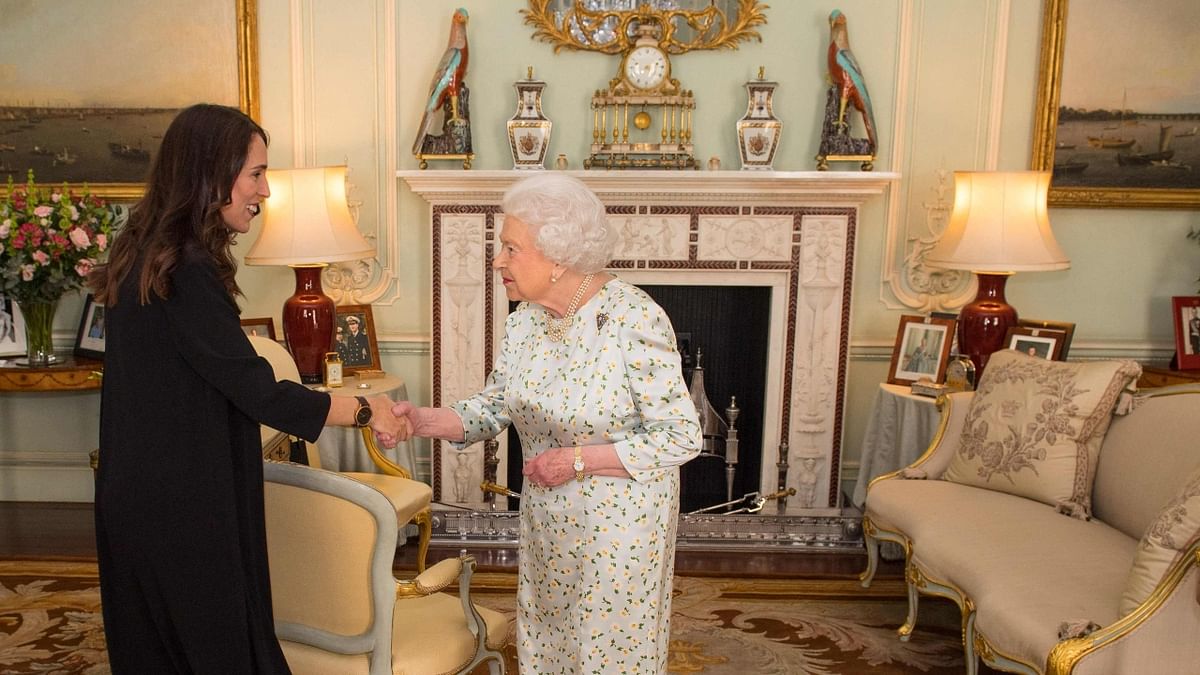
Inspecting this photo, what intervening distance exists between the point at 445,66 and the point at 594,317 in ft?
8.22

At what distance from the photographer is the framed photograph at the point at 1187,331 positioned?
13.7 ft

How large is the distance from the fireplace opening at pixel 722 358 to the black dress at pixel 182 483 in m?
2.78

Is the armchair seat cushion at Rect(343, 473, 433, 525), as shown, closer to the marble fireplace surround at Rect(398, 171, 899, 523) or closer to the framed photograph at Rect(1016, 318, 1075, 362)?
the marble fireplace surround at Rect(398, 171, 899, 523)

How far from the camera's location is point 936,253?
3953 mm

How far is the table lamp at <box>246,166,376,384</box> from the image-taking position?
3.83 meters

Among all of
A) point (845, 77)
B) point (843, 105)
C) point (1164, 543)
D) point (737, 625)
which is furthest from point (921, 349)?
point (1164, 543)

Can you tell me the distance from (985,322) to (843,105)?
116 centimetres

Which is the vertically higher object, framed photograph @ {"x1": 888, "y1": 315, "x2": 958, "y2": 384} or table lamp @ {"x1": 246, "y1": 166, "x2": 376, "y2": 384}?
table lamp @ {"x1": 246, "y1": 166, "x2": 376, "y2": 384}

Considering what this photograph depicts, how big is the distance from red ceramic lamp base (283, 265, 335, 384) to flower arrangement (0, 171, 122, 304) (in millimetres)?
845

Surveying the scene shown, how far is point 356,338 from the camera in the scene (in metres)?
4.32

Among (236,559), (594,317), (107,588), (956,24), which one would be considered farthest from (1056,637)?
(956,24)

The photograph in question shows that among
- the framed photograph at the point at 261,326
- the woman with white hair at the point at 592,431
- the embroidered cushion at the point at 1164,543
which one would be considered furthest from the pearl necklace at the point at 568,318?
the framed photograph at the point at 261,326

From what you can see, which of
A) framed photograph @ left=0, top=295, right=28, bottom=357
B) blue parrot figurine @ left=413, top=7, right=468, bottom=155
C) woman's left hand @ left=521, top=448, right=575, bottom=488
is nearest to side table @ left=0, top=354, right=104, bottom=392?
framed photograph @ left=0, top=295, right=28, bottom=357

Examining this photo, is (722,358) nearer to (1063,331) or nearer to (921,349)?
(921,349)
